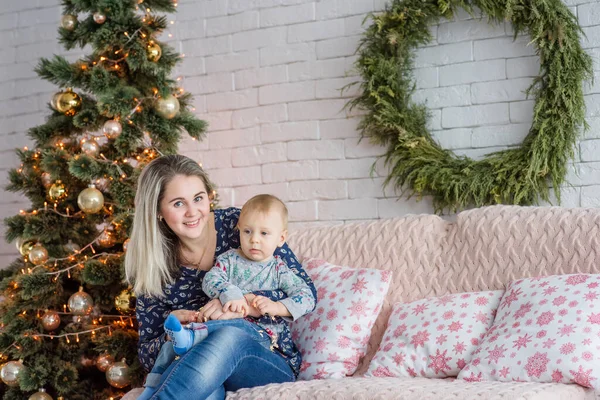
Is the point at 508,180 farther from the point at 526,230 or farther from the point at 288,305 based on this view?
the point at 288,305

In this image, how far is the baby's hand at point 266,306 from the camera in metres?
2.17

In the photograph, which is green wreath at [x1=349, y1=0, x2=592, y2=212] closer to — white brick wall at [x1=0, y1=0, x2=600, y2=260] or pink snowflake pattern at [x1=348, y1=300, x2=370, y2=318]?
white brick wall at [x1=0, y1=0, x2=600, y2=260]

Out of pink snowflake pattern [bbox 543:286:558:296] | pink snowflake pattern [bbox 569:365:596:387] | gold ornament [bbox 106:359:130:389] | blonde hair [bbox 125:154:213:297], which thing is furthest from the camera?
gold ornament [bbox 106:359:130:389]

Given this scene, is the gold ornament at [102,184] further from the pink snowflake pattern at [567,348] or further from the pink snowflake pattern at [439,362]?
the pink snowflake pattern at [567,348]

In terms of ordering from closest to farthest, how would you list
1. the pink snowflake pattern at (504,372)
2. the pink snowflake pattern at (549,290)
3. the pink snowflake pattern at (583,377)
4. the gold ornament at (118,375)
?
1. the pink snowflake pattern at (583,377)
2. the pink snowflake pattern at (504,372)
3. the pink snowflake pattern at (549,290)
4. the gold ornament at (118,375)

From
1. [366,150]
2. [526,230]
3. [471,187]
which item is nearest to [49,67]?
[366,150]

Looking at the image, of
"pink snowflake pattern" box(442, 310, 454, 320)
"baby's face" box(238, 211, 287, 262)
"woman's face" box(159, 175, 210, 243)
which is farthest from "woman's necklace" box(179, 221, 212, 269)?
"pink snowflake pattern" box(442, 310, 454, 320)

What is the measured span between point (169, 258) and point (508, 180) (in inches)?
46.0

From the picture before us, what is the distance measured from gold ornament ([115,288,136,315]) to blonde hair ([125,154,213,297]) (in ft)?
1.30

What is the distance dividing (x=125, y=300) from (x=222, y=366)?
0.88m

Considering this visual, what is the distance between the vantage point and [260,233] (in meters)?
Result: 2.24

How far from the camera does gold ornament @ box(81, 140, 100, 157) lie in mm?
2787

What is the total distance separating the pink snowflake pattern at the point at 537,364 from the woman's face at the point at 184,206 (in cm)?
101

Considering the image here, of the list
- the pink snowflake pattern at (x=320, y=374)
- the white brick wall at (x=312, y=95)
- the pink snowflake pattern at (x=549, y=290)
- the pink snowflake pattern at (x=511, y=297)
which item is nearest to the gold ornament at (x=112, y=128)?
the white brick wall at (x=312, y=95)
